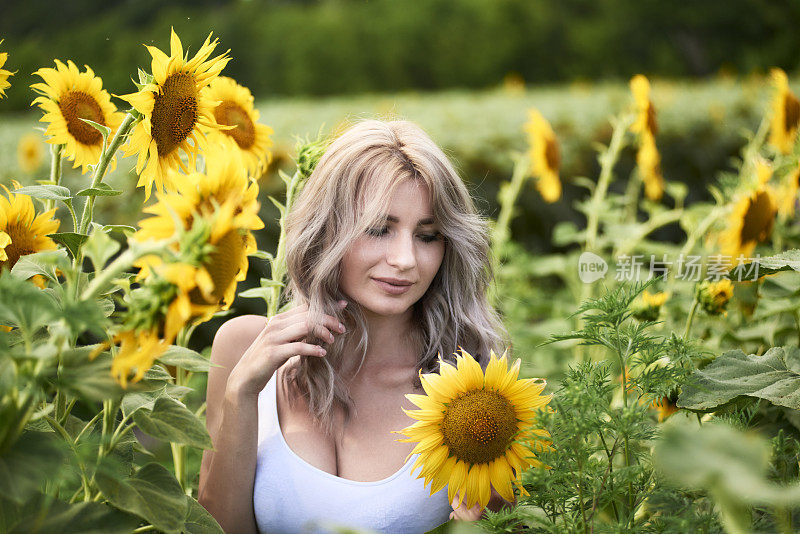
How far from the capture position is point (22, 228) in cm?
97

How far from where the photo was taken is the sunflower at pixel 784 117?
2174 millimetres

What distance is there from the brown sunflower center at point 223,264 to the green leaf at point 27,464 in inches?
6.9

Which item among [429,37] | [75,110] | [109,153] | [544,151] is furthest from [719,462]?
[429,37]

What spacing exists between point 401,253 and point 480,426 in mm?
421

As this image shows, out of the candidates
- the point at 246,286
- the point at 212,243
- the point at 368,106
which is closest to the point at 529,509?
the point at 212,243

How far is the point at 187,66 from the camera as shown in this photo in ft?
3.08

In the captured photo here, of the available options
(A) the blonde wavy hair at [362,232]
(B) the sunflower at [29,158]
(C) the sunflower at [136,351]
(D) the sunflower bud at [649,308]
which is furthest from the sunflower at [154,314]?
(B) the sunflower at [29,158]

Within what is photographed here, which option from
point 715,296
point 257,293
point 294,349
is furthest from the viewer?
point 715,296

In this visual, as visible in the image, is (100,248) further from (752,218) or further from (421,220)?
(752,218)

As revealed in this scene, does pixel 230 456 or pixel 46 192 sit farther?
pixel 230 456

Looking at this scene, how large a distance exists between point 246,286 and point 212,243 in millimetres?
2507

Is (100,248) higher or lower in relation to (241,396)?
higher

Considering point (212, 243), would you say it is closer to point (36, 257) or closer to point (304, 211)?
point (36, 257)

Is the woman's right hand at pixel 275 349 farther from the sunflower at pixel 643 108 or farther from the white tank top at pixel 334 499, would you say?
the sunflower at pixel 643 108
